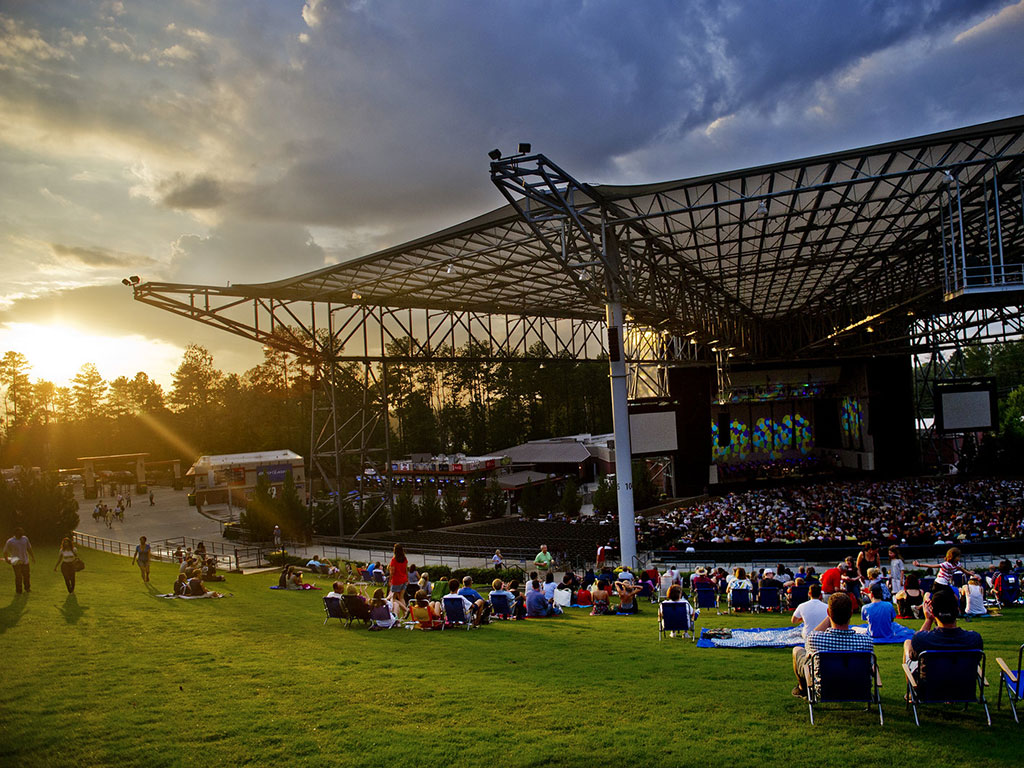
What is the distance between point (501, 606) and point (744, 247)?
18.6 metres

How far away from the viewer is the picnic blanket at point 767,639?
26.7 feet

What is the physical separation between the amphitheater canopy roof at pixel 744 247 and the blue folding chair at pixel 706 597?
410 inches

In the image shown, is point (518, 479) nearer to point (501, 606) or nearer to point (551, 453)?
point (551, 453)

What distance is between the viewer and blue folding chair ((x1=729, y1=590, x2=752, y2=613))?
40.4 feet

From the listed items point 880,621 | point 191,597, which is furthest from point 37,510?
point 880,621

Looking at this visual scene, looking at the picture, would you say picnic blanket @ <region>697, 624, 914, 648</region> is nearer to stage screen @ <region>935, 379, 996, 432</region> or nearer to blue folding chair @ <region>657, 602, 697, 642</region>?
blue folding chair @ <region>657, 602, 697, 642</region>

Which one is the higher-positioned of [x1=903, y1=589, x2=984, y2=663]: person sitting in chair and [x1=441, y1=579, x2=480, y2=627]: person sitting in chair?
[x1=903, y1=589, x2=984, y2=663]: person sitting in chair

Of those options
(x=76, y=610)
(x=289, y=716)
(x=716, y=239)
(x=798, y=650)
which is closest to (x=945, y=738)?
(x=798, y=650)

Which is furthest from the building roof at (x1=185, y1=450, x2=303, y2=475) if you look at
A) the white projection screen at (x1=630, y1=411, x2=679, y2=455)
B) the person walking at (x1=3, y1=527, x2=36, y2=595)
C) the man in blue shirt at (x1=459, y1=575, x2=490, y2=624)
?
the man in blue shirt at (x1=459, y1=575, x2=490, y2=624)

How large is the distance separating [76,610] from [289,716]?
25.1ft

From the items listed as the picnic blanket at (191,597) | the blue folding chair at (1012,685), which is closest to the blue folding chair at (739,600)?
the blue folding chair at (1012,685)

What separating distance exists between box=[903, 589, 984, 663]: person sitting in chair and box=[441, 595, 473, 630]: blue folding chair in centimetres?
673

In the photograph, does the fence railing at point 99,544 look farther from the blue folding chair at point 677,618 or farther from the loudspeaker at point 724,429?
the loudspeaker at point 724,429

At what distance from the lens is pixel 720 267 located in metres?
28.2
